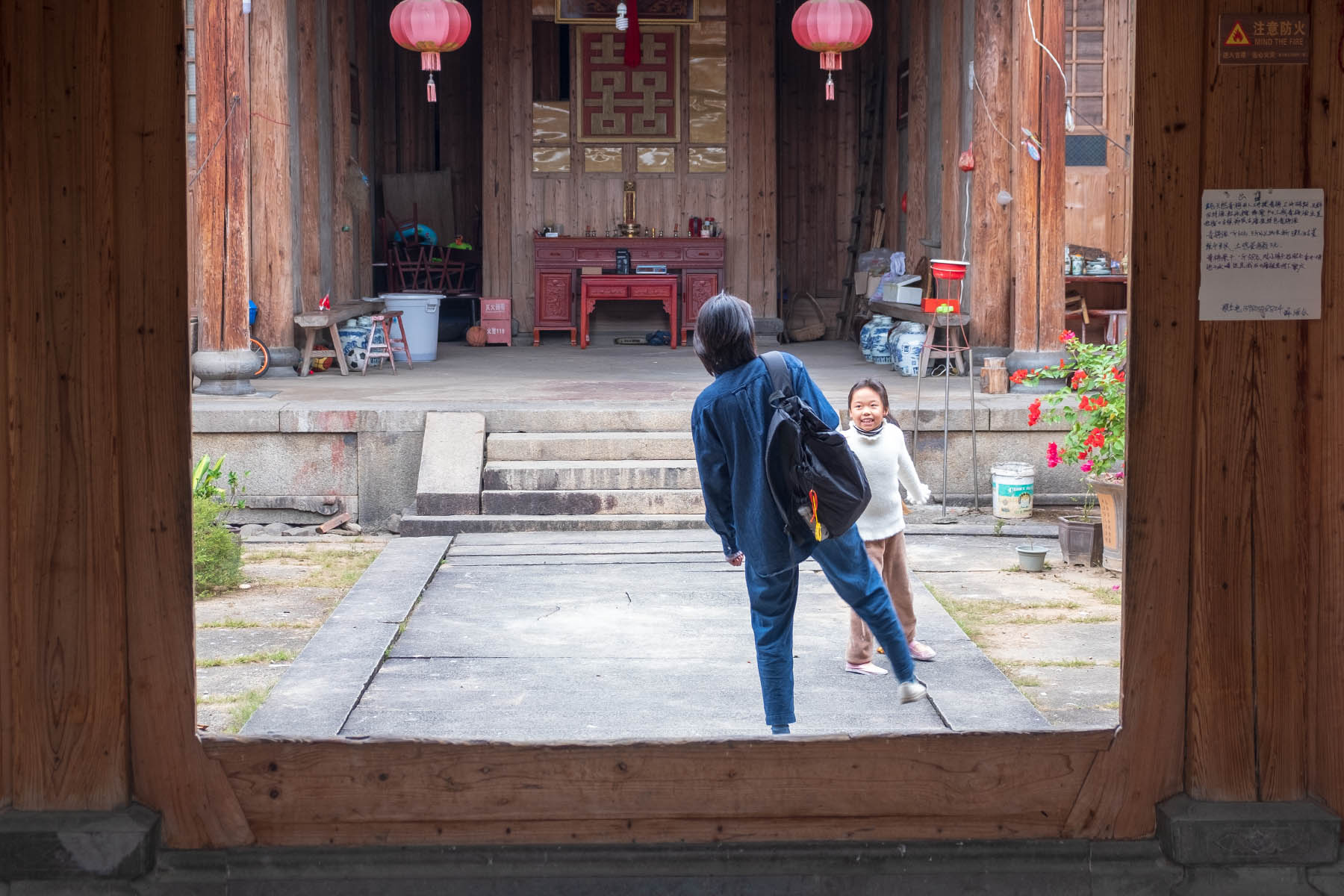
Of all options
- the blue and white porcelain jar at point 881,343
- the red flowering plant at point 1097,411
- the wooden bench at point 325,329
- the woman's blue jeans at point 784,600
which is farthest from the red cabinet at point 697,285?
the woman's blue jeans at point 784,600

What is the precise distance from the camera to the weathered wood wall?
1381 cm

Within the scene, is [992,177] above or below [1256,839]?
above

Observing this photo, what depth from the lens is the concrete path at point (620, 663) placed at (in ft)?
15.3

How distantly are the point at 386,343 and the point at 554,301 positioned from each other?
2.66 meters

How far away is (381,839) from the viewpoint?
334cm

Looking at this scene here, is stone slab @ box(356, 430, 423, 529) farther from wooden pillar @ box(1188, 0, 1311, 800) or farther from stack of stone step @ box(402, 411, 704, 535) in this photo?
wooden pillar @ box(1188, 0, 1311, 800)

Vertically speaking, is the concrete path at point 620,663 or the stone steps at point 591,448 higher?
the stone steps at point 591,448

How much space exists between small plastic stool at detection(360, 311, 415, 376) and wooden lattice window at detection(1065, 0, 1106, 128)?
18.5 ft

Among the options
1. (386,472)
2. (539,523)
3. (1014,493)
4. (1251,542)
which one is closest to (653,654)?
(539,523)

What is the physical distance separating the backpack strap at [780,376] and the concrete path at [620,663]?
976mm

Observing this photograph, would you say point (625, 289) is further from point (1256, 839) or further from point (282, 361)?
point (1256, 839)

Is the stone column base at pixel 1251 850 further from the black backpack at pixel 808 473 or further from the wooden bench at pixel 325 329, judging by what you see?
the wooden bench at pixel 325 329

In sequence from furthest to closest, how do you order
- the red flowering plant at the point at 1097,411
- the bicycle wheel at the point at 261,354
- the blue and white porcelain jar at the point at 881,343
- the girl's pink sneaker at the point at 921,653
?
the blue and white porcelain jar at the point at 881,343, the bicycle wheel at the point at 261,354, the red flowering plant at the point at 1097,411, the girl's pink sneaker at the point at 921,653

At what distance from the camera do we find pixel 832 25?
1050 cm
